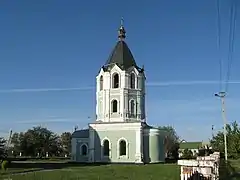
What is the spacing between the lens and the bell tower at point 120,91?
54656mm

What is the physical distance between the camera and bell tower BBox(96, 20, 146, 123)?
54.7m

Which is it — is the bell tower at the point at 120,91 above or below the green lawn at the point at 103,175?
above

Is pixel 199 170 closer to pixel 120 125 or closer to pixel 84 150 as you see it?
pixel 120 125

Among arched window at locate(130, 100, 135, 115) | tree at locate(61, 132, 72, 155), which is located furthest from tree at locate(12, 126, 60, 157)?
arched window at locate(130, 100, 135, 115)

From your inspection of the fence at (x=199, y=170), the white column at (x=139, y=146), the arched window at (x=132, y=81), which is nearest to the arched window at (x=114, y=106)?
the arched window at (x=132, y=81)

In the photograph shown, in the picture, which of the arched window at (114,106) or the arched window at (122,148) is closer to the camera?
the arched window at (122,148)

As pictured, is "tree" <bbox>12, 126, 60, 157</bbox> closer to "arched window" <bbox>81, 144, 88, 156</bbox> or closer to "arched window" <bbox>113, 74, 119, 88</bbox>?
"arched window" <bbox>81, 144, 88, 156</bbox>

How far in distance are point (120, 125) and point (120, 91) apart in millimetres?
4935

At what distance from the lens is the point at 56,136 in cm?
9756

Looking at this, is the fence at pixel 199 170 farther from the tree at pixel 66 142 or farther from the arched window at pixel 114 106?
the tree at pixel 66 142

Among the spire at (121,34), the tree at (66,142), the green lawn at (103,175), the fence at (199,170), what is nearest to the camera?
the fence at (199,170)

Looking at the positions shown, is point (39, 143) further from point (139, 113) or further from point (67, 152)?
point (139, 113)

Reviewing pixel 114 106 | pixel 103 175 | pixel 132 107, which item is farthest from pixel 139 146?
pixel 103 175

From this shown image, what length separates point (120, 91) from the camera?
54719 millimetres
